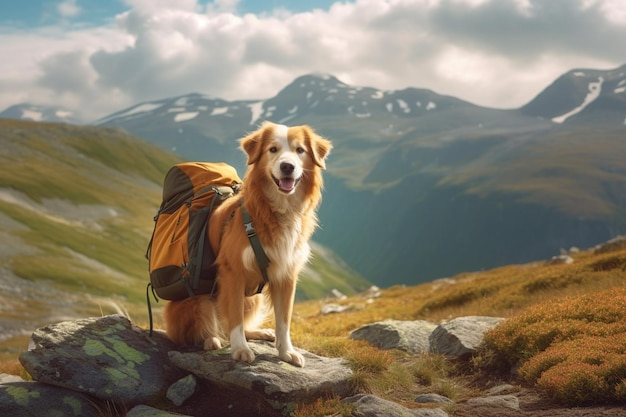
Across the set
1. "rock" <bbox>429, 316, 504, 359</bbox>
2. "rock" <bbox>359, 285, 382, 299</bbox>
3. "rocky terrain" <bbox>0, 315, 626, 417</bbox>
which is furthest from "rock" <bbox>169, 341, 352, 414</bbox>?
"rock" <bbox>359, 285, 382, 299</bbox>

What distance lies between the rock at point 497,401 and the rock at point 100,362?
5.43m

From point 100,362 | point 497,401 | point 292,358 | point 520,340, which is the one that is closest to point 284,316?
point 292,358

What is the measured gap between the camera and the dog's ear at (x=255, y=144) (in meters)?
9.28

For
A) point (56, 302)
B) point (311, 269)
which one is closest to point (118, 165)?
point (311, 269)

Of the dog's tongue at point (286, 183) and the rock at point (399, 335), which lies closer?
the dog's tongue at point (286, 183)

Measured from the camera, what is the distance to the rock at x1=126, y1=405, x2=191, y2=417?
8680mm

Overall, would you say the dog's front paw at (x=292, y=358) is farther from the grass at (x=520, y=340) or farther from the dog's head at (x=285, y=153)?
the dog's head at (x=285, y=153)

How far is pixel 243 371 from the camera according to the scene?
925cm

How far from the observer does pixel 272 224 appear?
928cm

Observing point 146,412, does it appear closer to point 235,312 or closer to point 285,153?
point 235,312

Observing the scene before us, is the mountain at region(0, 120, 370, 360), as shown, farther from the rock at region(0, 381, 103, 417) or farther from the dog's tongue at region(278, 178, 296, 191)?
the dog's tongue at region(278, 178, 296, 191)

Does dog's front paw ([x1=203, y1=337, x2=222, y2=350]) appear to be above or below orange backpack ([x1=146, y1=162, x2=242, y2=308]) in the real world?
below

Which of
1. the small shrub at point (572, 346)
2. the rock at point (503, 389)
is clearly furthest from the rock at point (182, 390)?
the small shrub at point (572, 346)

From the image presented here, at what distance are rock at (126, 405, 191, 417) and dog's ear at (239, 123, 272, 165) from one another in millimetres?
4295
